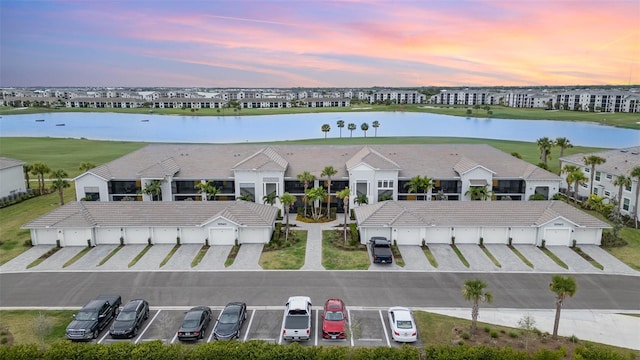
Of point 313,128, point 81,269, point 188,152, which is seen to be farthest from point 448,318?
point 313,128

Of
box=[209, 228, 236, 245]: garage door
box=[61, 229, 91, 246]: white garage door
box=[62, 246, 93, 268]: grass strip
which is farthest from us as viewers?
box=[209, 228, 236, 245]: garage door

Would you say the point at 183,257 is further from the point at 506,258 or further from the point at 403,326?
the point at 506,258

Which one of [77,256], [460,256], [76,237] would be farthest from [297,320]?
[76,237]

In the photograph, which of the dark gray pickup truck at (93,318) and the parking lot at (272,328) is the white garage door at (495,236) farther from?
the dark gray pickup truck at (93,318)

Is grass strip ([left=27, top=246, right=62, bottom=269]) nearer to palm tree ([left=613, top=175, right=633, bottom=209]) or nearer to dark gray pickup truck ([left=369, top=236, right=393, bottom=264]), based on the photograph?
dark gray pickup truck ([left=369, top=236, right=393, bottom=264])

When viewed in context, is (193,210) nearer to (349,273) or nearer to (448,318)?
(349,273)

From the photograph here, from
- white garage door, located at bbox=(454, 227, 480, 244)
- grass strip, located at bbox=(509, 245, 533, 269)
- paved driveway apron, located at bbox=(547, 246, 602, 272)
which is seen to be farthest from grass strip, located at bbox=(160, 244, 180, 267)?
paved driveway apron, located at bbox=(547, 246, 602, 272)

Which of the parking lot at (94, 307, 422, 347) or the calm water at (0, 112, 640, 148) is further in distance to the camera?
the calm water at (0, 112, 640, 148)
